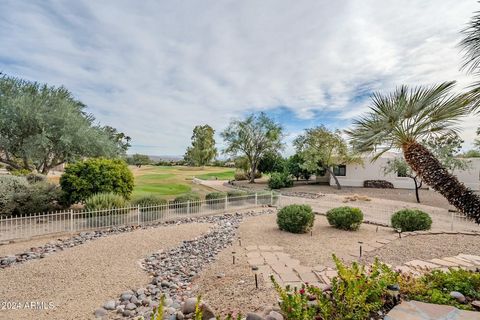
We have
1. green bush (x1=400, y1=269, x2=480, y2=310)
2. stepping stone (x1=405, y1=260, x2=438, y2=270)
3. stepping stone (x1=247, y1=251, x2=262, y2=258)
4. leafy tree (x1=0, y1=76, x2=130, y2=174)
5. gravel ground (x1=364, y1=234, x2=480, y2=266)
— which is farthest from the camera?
leafy tree (x1=0, y1=76, x2=130, y2=174)

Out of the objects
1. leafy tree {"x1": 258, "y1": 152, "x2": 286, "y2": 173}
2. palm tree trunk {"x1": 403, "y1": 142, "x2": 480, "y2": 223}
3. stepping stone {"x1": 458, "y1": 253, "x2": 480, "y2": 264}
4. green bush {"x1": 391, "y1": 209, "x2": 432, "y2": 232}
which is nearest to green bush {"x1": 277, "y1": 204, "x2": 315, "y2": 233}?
green bush {"x1": 391, "y1": 209, "x2": 432, "y2": 232}

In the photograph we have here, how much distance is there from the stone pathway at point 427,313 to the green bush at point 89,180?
38.4 feet

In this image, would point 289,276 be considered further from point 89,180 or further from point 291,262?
point 89,180

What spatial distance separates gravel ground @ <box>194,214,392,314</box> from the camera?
3.75m

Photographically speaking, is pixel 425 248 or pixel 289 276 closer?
pixel 289 276

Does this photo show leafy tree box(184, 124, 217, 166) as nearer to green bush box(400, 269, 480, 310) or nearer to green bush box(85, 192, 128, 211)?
green bush box(85, 192, 128, 211)

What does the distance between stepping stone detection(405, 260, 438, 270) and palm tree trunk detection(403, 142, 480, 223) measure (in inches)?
53.6

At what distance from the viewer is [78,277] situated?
16.6 ft

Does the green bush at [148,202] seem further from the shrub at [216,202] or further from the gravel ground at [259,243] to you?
the gravel ground at [259,243]

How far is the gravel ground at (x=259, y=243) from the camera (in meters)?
3.75

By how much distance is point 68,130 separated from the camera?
1403cm

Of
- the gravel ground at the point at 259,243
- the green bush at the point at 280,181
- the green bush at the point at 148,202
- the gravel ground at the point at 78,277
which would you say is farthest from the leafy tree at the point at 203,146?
the gravel ground at the point at 78,277

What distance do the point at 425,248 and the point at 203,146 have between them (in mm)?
45156

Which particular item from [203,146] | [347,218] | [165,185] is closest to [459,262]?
[347,218]
